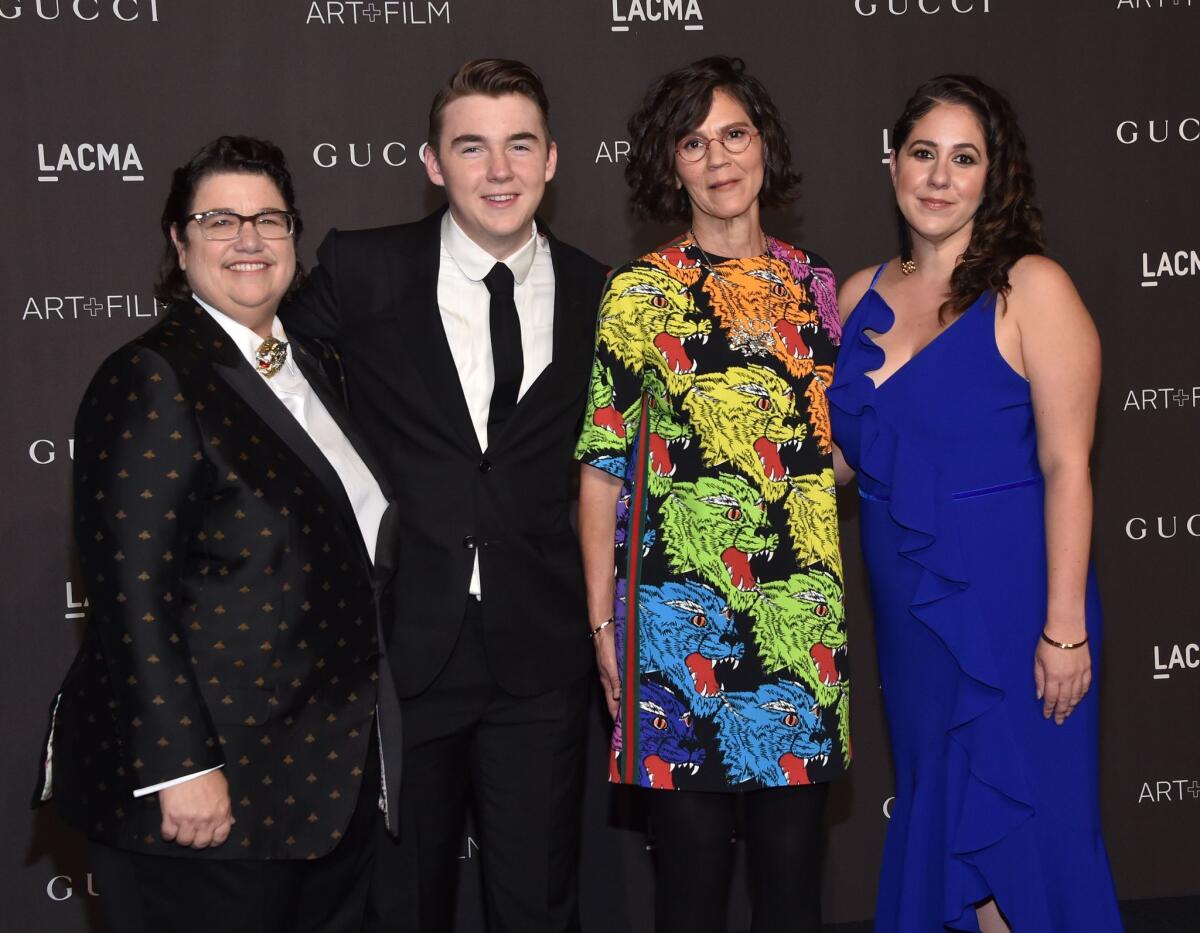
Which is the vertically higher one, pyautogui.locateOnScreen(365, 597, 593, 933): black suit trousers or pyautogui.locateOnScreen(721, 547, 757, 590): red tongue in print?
pyautogui.locateOnScreen(721, 547, 757, 590): red tongue in print

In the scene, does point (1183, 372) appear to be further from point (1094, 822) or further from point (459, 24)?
point (459, 24)

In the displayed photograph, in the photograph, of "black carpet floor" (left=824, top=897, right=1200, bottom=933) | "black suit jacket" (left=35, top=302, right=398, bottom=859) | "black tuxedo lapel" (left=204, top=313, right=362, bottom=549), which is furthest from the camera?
"black carpet floor" (left=824, top=897, right=1200, bottom=933)

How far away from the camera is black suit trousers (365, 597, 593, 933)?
2400 millimetres

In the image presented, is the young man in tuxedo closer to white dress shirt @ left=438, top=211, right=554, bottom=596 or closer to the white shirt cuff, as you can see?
white dress shirt @ left=438, top=211, right=554, bottom=596

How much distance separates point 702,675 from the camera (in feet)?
7.41

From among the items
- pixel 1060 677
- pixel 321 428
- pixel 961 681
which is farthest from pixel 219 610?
pixel 1060 677

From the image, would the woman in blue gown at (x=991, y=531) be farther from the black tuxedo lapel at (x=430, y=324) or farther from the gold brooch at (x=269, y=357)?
the gold brooch at (x=269, y=357)

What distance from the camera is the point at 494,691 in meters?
2.42

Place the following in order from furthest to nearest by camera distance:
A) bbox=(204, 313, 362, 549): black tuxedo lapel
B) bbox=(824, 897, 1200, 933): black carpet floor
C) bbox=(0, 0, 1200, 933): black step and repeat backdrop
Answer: bbox=(824, 897, 1200, 933): black carpet floor → bbox=(0, 0, 1200, 933): black step and repeat backdrop → bbox=(204, 313, 362, 549): black tuxedo lapel

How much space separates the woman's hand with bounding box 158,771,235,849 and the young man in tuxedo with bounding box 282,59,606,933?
0.53 meters

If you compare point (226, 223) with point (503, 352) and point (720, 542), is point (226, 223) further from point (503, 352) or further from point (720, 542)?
point (720, 542)

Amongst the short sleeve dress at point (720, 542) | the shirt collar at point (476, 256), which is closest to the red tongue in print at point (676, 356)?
the short sleeve dress at point (720, 542)

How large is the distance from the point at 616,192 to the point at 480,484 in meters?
1.25

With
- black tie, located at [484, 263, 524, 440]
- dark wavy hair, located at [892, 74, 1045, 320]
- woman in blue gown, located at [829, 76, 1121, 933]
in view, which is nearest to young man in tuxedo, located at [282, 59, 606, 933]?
black tie, located at [484, 263, 524, 440]
